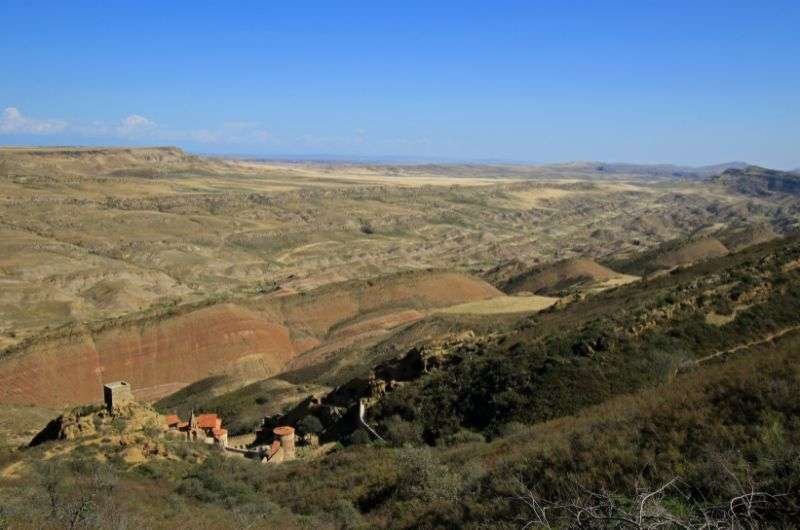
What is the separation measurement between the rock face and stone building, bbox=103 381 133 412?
1671cm

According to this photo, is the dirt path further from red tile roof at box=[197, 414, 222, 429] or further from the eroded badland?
red tile roof at box=[197, 414, 222, 429]

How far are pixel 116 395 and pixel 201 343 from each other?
67.8ft

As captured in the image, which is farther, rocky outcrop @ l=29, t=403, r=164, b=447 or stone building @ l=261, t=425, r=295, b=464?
stone building @ l=261, t=425, r=295, b=464

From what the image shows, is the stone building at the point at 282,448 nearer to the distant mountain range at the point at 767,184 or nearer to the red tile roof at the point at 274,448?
the red tile roof at the point at 274,448

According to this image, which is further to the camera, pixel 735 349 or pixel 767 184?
pixel 767 184

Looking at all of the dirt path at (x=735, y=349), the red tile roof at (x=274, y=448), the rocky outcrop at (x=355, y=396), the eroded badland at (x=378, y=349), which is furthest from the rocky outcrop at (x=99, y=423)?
the dirt path at (x=735, y=349)

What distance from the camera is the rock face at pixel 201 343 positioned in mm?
34625

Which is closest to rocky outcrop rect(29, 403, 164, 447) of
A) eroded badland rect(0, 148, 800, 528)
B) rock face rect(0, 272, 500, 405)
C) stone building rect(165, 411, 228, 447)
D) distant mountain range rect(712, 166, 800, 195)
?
eroded badland rect(0, 148, 800, 528)

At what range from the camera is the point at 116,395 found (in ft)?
65.3

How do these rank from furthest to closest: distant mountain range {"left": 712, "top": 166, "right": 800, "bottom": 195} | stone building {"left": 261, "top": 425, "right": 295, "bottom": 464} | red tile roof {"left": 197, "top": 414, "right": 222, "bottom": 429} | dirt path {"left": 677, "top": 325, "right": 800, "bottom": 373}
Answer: distant mountain range {"left": 712, "top": 166, "right": 800, "bottom": 195} → red tile roof {"left": 197, "top": 414, "right": 222, "bottom": 429} → stone building {"left": 261, "top": 425, "right": 295, "bottom": 464} → dirt path {"left": 677, "top": 325, "right": 800, "bottom": 373}

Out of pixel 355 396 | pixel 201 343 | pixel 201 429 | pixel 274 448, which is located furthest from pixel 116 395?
pixel 201 343

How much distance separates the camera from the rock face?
3462 centimetres

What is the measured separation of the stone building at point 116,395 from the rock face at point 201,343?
16714 millimetres

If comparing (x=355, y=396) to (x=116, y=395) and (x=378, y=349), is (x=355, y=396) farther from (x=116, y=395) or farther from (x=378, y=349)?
(x=378, y=349)
